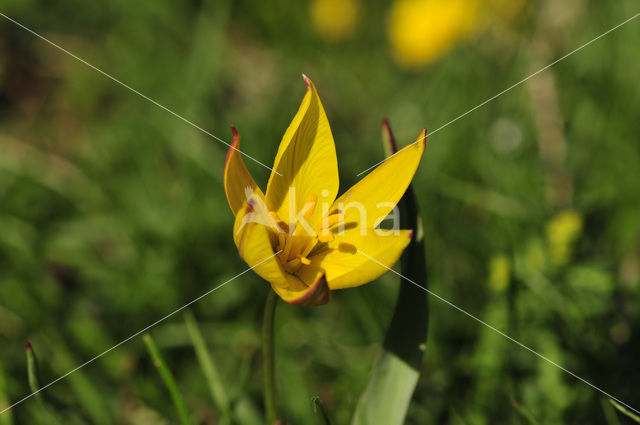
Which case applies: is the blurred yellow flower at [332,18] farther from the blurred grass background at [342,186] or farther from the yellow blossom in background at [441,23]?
the yellow blossom in background at [441,23]

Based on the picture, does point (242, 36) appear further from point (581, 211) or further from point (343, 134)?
point (581, 211)

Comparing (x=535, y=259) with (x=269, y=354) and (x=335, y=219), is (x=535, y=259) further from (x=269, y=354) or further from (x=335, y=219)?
(x=269, y=354)

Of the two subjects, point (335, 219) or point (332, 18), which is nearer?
point (335, 219)

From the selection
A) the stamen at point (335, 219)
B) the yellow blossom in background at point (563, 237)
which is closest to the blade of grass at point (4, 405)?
the stamen at point (335, 219)

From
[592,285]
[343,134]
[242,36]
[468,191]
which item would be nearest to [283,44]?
[242,36]

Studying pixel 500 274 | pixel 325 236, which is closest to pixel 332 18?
pixel 500 274

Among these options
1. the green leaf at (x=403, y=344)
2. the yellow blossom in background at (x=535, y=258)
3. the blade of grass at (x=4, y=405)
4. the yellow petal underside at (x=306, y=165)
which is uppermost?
the yellow petal underside at (x=306, y=165)
